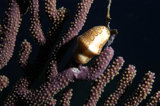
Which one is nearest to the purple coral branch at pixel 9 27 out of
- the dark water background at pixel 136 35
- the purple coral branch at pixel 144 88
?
the purple coral branch at pixel 144 88

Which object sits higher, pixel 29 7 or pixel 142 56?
pixel 29 7

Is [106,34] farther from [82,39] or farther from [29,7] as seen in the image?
[29,7]

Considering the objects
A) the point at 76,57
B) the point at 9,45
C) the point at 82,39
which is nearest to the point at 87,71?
the point at 76,57

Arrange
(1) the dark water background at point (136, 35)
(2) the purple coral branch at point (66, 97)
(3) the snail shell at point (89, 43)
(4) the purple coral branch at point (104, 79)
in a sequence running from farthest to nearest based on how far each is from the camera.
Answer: (1) the dark water background at point (136, 35) < (2) the purple coral branch at point (66, 97) < (4) the purple coral branch at point (104, 79) < (3) the snail shell at point (89, 43)

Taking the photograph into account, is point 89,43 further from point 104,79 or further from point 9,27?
point 9,27

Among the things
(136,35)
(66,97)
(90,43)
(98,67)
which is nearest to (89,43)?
(90,43)

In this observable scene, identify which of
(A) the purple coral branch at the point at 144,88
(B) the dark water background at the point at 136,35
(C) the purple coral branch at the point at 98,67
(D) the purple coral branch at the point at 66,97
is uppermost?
(C) the purple coral branch at the point at 98,67

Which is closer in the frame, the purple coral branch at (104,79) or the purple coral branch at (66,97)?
the purple coral branch at (104,79)

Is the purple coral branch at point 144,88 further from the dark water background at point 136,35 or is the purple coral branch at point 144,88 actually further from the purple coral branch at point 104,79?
the dark water background at point 136,35

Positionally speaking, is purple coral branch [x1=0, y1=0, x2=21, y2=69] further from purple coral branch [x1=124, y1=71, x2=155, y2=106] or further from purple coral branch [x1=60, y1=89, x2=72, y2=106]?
purple coral branch [x1=124, y1=71, x2=155, y2=106]
